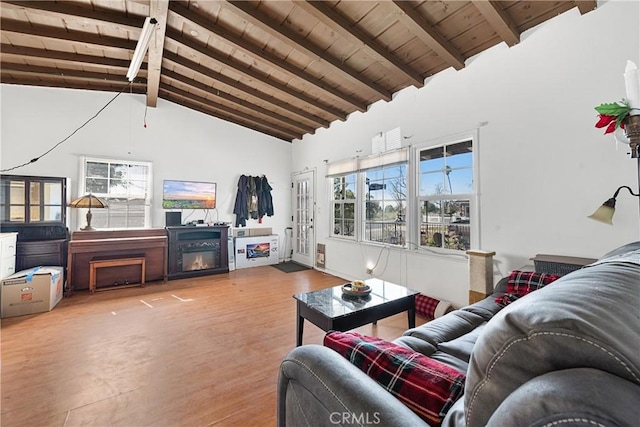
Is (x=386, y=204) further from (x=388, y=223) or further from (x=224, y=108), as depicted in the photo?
(x=224, y=108)

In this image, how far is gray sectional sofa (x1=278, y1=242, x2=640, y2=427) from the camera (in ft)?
1.36

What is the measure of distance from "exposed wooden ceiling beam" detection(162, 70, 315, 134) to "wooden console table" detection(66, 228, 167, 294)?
2.46 metres

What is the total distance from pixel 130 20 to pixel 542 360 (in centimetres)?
447

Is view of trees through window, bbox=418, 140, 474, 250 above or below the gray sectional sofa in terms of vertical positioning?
above

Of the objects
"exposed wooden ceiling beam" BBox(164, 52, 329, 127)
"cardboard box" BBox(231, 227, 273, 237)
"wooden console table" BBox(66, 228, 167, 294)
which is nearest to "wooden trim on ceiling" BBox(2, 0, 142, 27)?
"exposed wooden ceiling beam" BBox(164, 52, 329, 127)

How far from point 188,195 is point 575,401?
5611 millimetres

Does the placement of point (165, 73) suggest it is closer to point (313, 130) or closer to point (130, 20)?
point (130, 20)

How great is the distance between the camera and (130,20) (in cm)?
310

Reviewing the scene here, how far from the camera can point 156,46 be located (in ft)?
10.8

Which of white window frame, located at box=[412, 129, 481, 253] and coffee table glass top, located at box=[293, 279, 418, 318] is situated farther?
white window frame, located at box=[412, 129, 481, 253]

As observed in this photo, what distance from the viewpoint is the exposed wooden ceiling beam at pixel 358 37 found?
245 centimetres

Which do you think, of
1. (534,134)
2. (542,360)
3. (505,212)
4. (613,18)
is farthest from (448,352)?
(613,18)

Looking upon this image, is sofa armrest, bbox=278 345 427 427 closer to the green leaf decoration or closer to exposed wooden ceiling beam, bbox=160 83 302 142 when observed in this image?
the green leaf decoration

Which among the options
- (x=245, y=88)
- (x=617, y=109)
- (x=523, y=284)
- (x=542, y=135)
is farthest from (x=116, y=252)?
(x=542, y=135)
